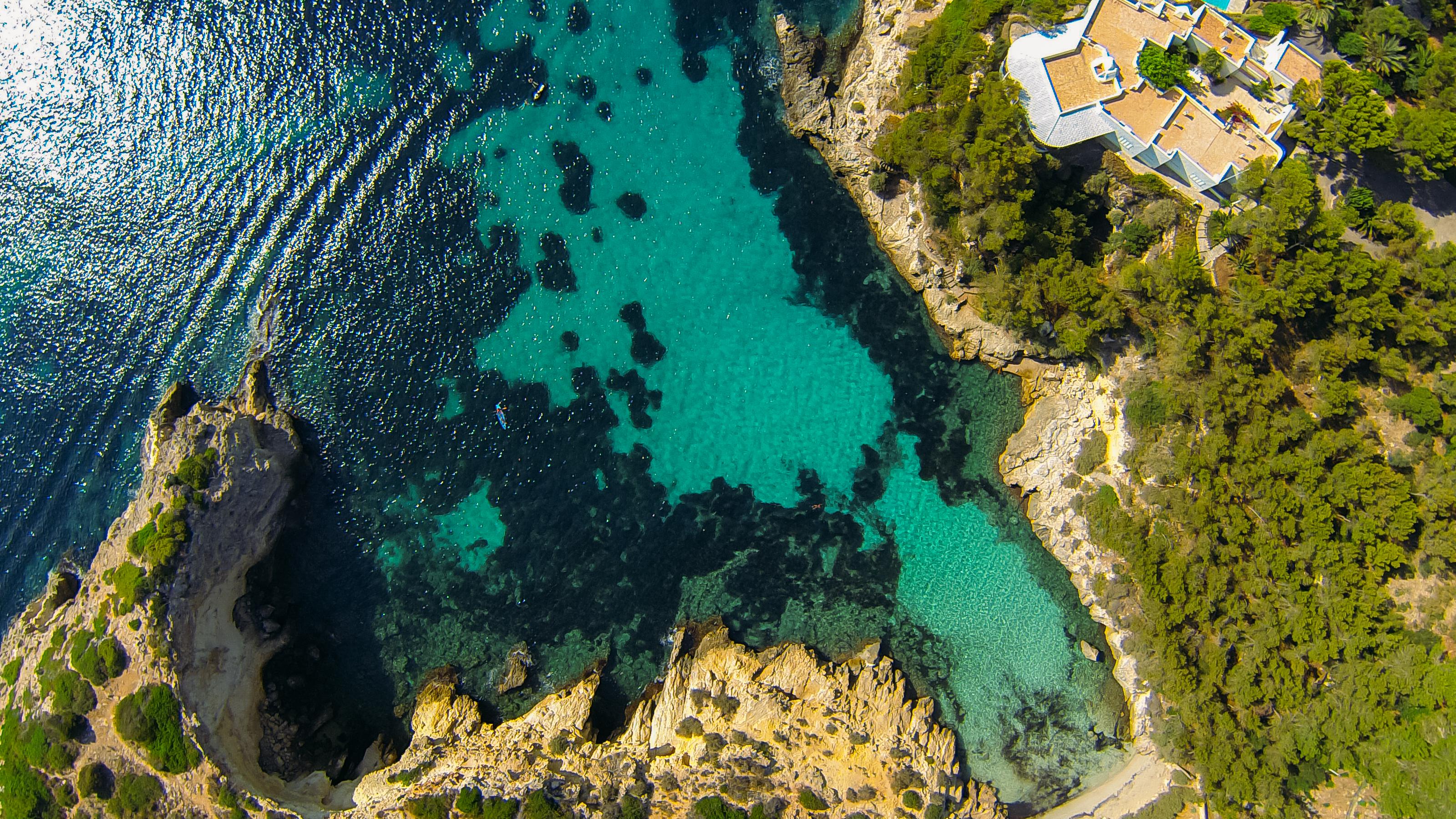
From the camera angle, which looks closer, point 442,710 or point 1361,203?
point 1361,203

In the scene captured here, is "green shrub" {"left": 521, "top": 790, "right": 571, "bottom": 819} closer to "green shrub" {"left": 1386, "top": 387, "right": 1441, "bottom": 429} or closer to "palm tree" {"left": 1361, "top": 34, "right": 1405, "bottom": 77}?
"green shrub" {"left": 1386, "top": 387, "right": 1441, "bottom": 429}

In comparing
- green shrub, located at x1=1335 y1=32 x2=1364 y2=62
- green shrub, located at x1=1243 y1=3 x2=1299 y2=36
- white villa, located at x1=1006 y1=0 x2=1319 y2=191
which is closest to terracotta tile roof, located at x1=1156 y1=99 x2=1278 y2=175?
white villa, located at x1=1006 y1=0 x2=1319 y2=191

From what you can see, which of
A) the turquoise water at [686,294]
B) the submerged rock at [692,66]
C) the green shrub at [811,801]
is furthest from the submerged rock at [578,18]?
the green shrub at [811,801]

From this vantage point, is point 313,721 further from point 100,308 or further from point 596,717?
point 100,308

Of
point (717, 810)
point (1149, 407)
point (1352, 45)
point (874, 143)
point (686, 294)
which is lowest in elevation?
point (717, 810)

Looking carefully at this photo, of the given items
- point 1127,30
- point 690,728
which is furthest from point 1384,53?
point 690,728

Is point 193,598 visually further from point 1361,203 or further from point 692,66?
point 1361,203

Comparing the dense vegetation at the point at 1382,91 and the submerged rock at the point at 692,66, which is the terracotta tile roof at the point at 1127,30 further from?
the submerged rock at the point at 692,66
